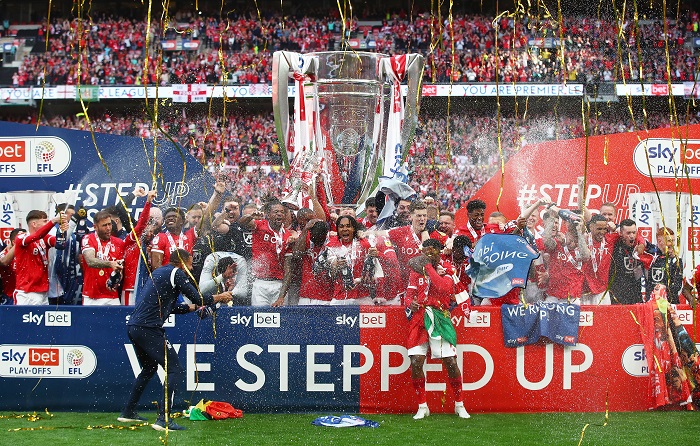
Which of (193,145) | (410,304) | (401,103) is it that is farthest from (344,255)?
(193,145)

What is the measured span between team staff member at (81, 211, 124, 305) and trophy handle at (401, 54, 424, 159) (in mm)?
2877

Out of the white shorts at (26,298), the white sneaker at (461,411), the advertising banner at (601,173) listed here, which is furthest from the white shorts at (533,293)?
the white shorts at (26,298)

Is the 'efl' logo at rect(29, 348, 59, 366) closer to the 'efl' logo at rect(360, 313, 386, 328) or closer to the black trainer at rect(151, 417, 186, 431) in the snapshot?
the black trainer at rect(151, 417, 186, 431)

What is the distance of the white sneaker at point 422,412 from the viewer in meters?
6.87

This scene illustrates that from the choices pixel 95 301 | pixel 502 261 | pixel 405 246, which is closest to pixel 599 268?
pixel 502 261

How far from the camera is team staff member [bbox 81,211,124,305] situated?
7.64 meters

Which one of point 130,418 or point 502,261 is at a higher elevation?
point 502,261

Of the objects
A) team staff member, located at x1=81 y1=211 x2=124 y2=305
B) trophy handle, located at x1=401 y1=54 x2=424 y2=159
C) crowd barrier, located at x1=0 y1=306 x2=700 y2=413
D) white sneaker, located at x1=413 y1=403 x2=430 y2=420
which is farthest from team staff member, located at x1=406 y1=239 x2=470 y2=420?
team staff member, located at x1=81 y1=211 x2=124 y2=305

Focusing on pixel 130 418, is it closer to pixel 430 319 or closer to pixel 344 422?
pixel 344 422

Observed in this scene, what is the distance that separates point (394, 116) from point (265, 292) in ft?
7.46

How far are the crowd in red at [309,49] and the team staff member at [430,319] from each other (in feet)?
51.4

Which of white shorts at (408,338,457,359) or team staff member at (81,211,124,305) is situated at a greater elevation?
team staff member at (81,211,124,305)

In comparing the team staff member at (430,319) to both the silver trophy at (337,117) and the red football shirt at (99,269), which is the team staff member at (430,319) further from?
the red football shirt at (99,269)

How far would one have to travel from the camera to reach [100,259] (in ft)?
24.9
